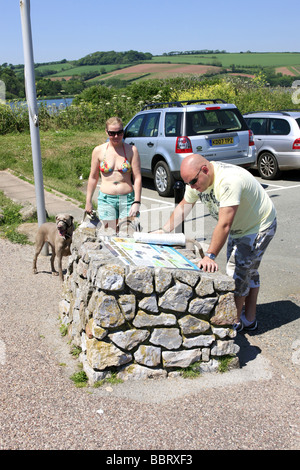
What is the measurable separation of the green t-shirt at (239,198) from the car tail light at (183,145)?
21.0ft

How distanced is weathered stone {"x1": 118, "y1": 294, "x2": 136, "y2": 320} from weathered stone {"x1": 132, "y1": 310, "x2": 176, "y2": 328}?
0.07 m

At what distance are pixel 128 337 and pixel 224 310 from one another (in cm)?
83

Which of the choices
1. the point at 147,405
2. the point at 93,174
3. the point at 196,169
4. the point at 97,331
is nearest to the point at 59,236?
the point at 93,174

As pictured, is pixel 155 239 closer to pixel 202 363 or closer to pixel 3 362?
pixel 202 363

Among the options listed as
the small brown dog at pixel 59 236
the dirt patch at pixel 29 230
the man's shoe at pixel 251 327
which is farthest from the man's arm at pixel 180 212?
the dirt patch at pixel 29 230

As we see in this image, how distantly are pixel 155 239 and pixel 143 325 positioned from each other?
2.94 feet

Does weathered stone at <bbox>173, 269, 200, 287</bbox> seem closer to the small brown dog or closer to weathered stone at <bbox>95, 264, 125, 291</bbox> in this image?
weathered stone at <bbox>95, 264, 125, 291</bbox>

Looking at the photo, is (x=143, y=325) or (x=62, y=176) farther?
(x=62, y=176)

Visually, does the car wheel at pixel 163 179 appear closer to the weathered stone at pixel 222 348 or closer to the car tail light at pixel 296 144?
the car tail light at pixel 296 144

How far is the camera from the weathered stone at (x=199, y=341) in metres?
3.95
